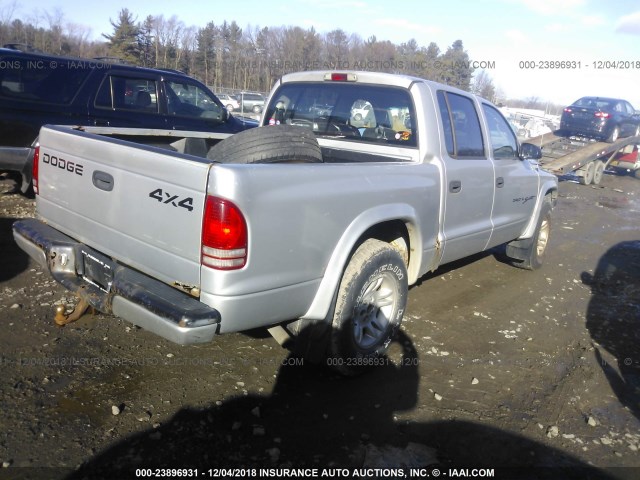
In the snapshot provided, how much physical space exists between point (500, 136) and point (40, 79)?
5.86 m

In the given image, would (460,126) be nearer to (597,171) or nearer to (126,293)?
(126,293)

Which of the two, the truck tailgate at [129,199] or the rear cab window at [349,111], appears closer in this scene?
the truck tailgate at [129,199]

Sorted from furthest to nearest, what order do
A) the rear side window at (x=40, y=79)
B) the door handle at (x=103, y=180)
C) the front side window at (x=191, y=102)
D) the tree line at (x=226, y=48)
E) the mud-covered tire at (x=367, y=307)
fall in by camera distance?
the tree line at (x=226, y=48)
the front side window at (x=191, y=102)
the rear side window at (x=40, y=79)
the mud-covered tire at (x=367, y=307)
the door handle at (x=103, y=180)

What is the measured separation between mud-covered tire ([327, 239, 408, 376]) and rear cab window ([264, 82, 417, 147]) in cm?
108

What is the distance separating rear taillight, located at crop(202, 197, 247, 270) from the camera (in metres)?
2.48

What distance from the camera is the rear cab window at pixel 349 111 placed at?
13.6ft

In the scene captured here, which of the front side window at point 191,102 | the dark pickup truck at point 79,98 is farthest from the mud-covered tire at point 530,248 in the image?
the front side window at point 191,102

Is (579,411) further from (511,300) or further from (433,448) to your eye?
(511,300)

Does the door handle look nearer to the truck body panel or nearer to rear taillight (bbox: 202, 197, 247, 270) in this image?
the truck body panel

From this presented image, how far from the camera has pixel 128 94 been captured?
7.62 meters

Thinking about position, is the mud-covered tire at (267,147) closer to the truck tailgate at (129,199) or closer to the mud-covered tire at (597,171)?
the truck tailgate at (129,199)

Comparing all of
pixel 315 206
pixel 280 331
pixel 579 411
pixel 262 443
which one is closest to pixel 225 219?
pixel 315 206

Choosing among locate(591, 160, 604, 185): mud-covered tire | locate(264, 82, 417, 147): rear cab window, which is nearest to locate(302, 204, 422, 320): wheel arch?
locate(264, 82, 417, 147): rear cab window

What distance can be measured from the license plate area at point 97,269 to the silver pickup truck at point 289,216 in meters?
0.01
